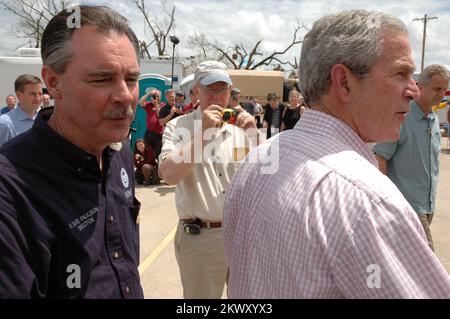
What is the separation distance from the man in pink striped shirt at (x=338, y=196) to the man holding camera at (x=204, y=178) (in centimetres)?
94

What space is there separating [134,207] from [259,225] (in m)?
0.61

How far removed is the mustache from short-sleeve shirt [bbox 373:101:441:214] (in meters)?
2.72

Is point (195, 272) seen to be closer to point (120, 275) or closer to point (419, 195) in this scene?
point (120, 275)

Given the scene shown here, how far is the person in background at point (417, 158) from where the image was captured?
352 centimetres

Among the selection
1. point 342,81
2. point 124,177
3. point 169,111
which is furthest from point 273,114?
point 342,81

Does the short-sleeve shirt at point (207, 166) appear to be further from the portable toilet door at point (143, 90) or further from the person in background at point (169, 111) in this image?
the portable toilet door at point (143, 90)

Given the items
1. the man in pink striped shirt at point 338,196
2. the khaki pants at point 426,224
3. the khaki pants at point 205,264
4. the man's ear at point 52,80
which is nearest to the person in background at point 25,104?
the khaki pants at point 205,264

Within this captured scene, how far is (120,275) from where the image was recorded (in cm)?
141

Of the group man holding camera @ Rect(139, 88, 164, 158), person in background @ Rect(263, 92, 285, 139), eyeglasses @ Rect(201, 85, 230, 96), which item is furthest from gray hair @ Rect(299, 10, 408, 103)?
person in background @ Rect(263, 92, 285, 139)

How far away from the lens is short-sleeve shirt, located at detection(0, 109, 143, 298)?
3.56 feet

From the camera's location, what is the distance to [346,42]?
130 centimetres

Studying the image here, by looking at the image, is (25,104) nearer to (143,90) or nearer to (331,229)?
(331,229)
